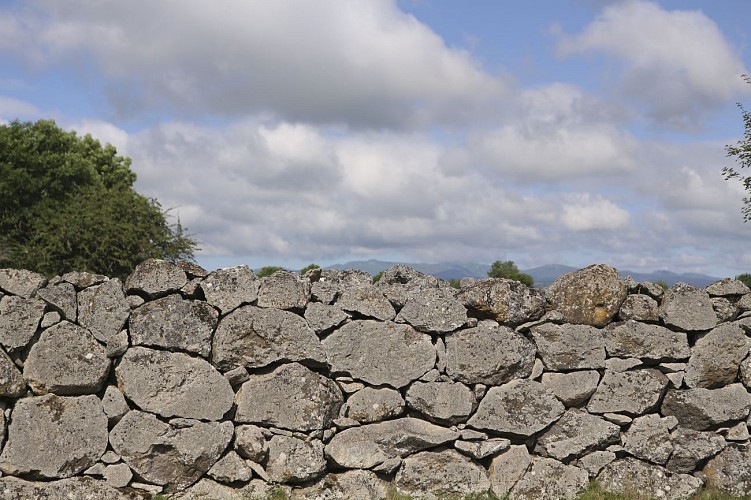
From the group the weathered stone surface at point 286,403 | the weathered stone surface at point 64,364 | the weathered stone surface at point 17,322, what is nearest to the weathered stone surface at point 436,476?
the weathered stone surface at point 286,403

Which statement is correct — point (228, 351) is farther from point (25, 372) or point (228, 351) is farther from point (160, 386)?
point (25, 372)

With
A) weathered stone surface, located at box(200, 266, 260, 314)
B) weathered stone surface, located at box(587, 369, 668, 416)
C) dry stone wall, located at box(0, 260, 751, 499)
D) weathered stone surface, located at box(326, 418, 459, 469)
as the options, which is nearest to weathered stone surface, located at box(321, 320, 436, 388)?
dry stone wall, located at box(0, 260, 751, 499)

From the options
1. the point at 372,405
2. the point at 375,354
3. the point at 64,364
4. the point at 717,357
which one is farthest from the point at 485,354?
the point at 64,364

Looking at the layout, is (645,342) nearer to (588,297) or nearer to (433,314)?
(588,297)

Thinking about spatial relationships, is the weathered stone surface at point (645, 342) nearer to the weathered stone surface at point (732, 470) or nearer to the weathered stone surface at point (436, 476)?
the weathered stone surface at point (732, 470)

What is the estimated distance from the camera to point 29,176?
88.9 feet

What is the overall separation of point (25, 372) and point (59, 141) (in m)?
26.6

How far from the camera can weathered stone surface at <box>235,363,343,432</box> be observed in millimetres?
8656

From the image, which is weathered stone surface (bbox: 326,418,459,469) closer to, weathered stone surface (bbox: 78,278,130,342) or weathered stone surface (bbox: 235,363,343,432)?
weathered stone surface (bbox: 235,363,343,432)

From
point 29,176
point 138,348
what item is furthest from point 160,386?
point 29,176

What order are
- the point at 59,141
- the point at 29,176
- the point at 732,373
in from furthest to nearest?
the point at 59,141 → the point at 29,176 → the point at 732,373

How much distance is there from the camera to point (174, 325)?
8617 millimetres

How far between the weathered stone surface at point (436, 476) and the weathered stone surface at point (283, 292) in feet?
7.61

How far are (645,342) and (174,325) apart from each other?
5.80 metres
